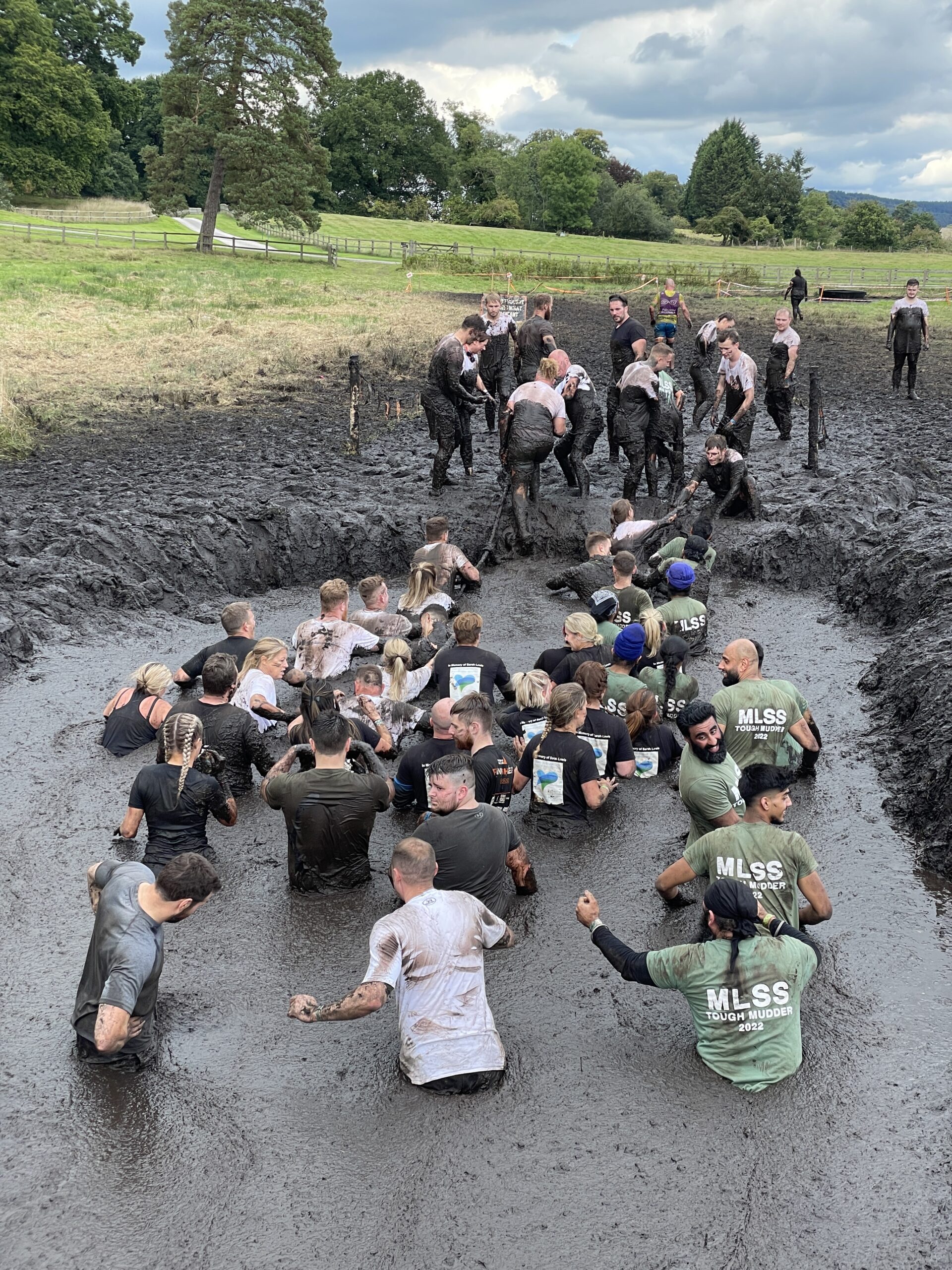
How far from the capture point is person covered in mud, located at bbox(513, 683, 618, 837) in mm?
7332

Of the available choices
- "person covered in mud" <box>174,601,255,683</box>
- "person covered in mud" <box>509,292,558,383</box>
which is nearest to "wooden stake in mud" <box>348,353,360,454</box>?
"person covered in mud" <box>509,292,558,383</box>

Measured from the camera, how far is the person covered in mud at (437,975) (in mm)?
5141

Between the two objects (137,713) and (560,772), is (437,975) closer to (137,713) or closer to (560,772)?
(560,772)

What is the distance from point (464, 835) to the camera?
6.09 meters

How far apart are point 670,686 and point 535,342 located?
26.0 ft

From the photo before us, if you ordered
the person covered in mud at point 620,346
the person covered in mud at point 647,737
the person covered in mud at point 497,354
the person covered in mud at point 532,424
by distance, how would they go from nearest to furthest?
the person covered in mud at point 647,737
the person covered in mud at point 532,424
the person covered in mud at point 620,346
the person covered in mud at point 497,354

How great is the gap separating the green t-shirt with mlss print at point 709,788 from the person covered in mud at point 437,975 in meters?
1.86

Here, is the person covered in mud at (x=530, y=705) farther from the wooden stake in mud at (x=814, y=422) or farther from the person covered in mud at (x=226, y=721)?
the wooden stake in mud at (x=814, y=422)

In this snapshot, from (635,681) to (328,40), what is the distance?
4886 cm

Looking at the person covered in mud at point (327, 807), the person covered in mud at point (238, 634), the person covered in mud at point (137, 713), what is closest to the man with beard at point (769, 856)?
the person covered in mud at point (327, 807)

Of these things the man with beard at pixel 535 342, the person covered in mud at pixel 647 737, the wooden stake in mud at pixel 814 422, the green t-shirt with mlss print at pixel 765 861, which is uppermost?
the man with beard at pixel 535 342

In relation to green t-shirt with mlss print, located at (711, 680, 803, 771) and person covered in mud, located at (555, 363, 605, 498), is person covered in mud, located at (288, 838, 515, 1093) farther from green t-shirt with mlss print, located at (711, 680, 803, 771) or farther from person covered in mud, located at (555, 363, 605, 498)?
person covered in mud, located at (555, 363, 605, 498)

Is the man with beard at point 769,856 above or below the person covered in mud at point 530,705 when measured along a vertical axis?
above

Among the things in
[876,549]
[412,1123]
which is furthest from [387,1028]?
[876,549]
